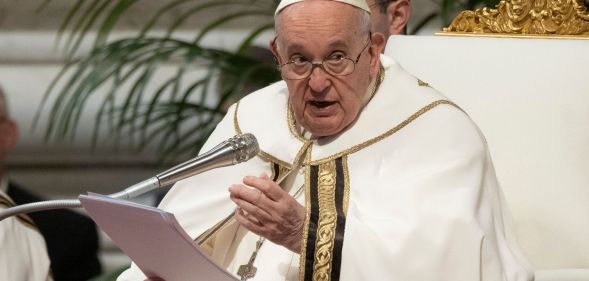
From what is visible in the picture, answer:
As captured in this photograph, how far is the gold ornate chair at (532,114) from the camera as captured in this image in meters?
3.37

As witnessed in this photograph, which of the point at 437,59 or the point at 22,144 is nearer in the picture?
the point at 437,59

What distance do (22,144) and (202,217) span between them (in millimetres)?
2176

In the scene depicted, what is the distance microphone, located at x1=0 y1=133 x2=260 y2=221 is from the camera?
102 inches

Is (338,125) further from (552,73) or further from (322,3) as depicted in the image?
(552,73)

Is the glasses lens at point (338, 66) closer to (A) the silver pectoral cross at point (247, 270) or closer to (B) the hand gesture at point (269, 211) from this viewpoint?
(B) the hand gesture at point (269, 211)

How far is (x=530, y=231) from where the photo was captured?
133 inches

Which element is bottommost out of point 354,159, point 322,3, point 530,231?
point 530,231

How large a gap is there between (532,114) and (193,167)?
1.17 metres

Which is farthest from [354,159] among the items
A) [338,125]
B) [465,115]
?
[465,115]

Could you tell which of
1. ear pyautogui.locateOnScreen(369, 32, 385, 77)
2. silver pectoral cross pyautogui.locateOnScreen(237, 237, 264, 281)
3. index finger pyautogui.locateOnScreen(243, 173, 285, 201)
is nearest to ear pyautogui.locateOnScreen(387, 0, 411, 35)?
ear pyautogui.locateOnScreen(369, 32, 385, 77)

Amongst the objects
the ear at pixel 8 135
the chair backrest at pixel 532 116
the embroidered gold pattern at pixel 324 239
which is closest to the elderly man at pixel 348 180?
the embroidered gold pattern at pixel 324 239

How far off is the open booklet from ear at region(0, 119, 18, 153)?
2216 mm

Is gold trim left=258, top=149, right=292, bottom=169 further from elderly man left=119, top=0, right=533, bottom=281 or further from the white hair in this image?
the white hair

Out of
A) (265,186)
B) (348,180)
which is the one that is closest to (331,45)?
(348,180)
